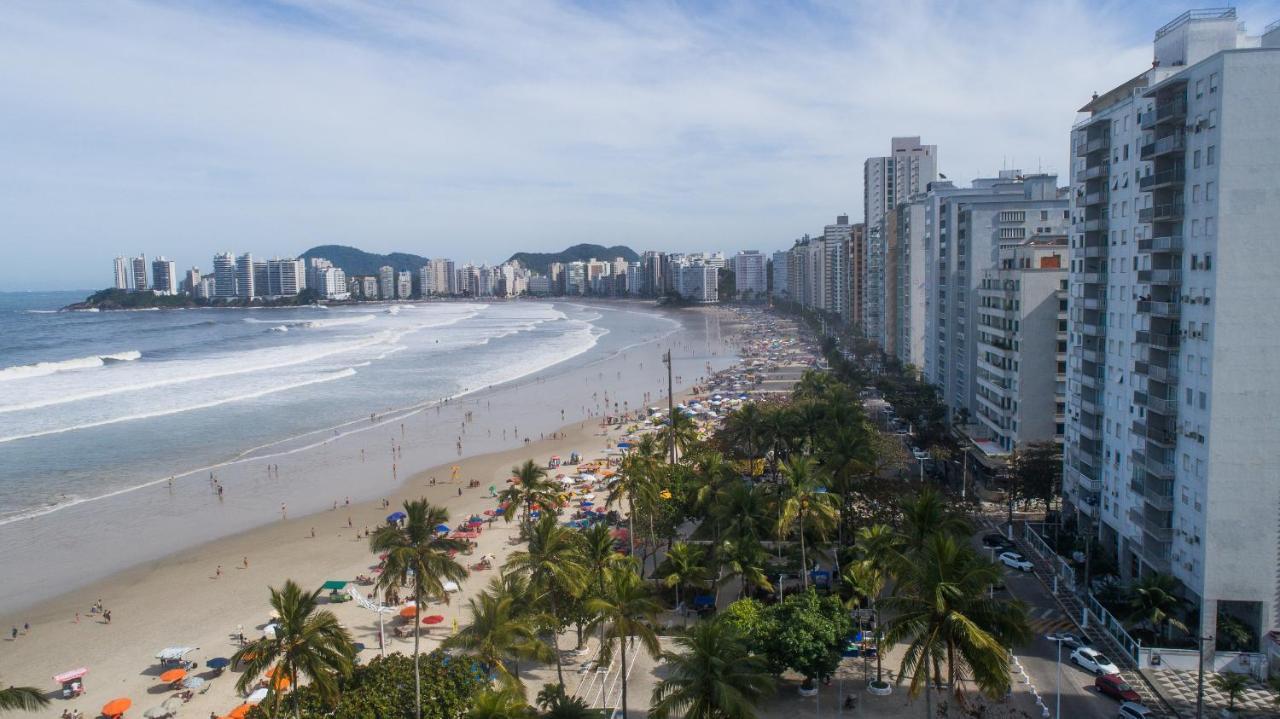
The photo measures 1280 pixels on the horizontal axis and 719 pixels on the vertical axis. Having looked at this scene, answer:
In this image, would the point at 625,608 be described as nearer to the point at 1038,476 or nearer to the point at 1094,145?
the point at 1038,476

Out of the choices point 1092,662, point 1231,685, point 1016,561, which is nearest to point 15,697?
point 1092,662

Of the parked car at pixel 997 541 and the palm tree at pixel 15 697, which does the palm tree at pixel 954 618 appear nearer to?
the palm tree at pixel 15 697

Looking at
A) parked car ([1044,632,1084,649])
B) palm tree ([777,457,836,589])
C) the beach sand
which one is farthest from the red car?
the beach sand

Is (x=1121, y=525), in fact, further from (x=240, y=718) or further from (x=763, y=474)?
(x=240, y=718)

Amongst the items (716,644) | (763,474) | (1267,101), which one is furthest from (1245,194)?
(763,474)

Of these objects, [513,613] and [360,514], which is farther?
[360,514]

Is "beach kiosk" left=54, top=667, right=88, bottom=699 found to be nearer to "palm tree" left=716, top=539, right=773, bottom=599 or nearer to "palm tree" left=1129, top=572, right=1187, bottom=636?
"palm tree" left=716, top=539, right=773, bottom=599
